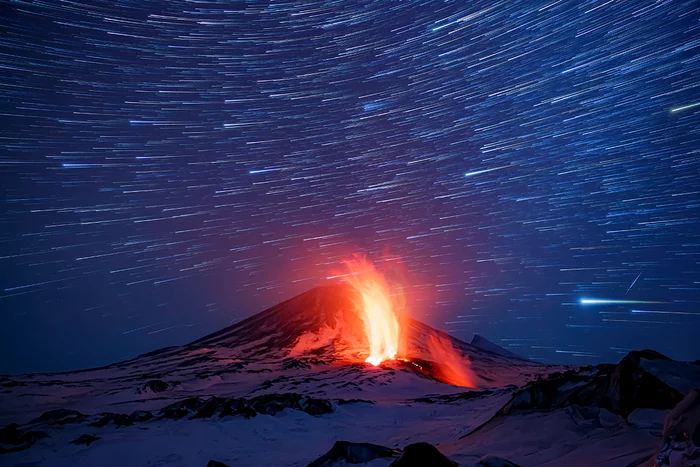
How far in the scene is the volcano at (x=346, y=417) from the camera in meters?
8.89

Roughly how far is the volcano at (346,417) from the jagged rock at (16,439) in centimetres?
6

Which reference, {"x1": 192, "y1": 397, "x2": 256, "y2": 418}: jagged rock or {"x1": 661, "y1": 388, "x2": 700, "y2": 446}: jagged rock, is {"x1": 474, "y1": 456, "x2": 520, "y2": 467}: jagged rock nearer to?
{"x1": 661, "y1": 388, "x2": 700, "y2": 446}: jagged rock

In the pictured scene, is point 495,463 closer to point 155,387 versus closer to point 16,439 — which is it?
point 16,439

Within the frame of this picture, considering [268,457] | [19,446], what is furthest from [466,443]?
[19,446]

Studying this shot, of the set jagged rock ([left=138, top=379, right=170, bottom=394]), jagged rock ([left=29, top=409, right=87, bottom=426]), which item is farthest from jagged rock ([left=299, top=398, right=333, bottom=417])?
jagged rock ([left=138, top=379, right=170, bottom=394])

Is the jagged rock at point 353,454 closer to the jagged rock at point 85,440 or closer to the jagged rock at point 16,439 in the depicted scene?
the jagged rock at point 85,440

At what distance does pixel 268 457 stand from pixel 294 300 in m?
93.1

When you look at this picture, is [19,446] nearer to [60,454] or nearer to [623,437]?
[60,454]

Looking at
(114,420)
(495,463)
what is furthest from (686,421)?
(114,420)

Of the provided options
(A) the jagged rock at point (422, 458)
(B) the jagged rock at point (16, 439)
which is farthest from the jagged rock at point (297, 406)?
(A) the jagged rock at point (422, 458)

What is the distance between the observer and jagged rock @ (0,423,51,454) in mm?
18438

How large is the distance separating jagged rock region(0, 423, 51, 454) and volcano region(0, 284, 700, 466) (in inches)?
2.3

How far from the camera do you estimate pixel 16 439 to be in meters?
19.4

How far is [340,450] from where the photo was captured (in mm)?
10047
